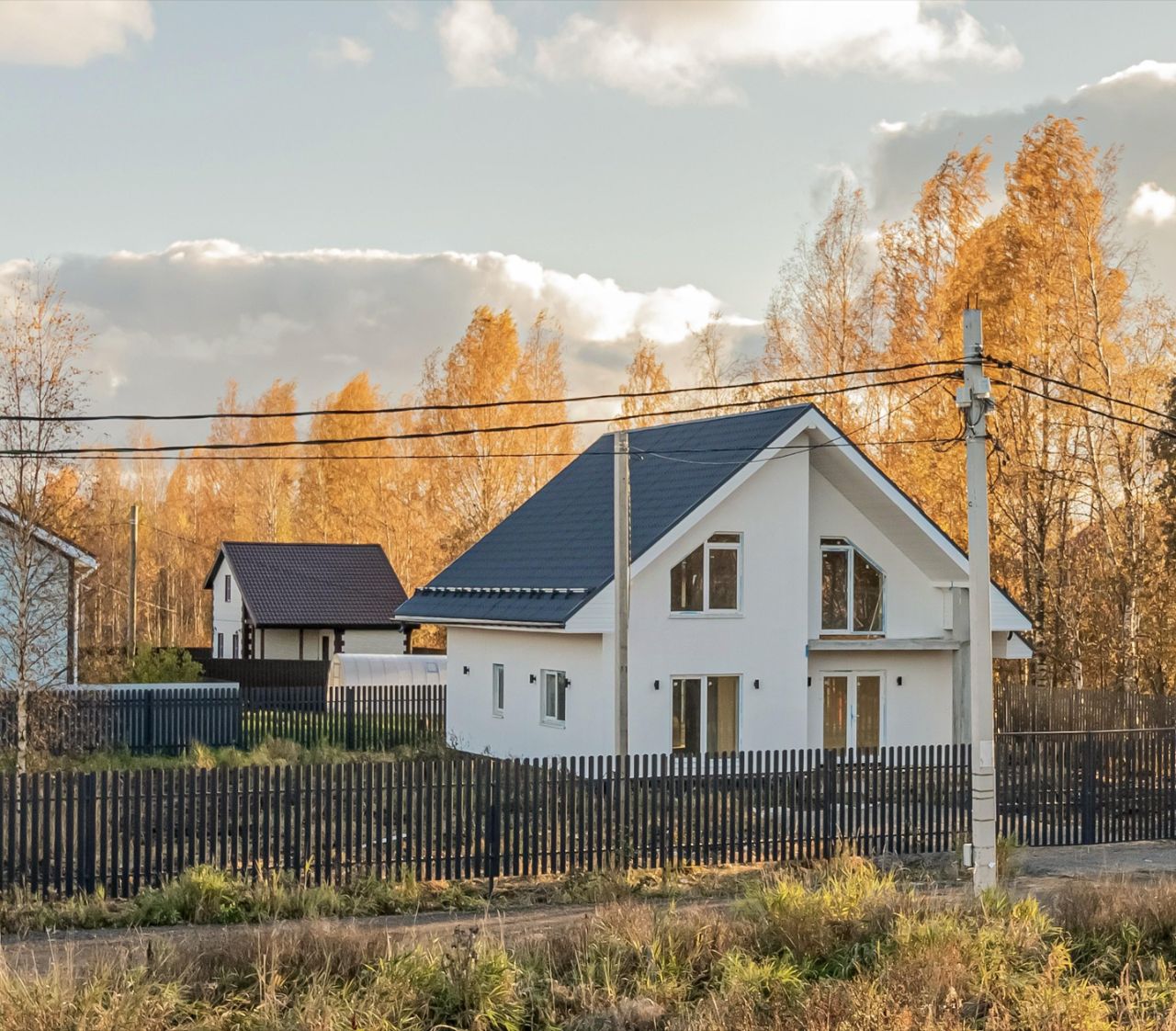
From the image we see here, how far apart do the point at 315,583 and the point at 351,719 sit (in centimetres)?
1830

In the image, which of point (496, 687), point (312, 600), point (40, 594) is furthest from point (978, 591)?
point (312, 600)

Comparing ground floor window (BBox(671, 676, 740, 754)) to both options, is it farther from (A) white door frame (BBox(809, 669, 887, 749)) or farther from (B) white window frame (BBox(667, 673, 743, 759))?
(A) white door frame (BBox(809, 669, 887, 749))

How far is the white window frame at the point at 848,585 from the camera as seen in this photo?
25953 mm

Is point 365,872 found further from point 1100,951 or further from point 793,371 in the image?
point 793,371

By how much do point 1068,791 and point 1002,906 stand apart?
280 inches

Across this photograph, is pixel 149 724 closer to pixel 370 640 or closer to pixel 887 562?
pixel 887 562

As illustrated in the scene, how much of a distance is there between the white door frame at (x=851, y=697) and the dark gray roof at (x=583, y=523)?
176 inches

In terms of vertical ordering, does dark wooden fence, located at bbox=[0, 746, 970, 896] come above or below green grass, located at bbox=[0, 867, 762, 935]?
above

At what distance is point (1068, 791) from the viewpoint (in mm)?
19375

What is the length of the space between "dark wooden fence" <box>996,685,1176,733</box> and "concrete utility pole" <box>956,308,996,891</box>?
651 inches

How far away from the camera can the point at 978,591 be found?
1514 cm

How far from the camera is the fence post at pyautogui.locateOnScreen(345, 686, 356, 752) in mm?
30669

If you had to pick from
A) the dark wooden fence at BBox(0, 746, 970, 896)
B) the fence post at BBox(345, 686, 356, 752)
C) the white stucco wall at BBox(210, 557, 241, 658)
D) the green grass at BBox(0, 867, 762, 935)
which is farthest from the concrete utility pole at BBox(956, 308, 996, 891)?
the white stucco wall at BBox(210, 557, 241, 658)

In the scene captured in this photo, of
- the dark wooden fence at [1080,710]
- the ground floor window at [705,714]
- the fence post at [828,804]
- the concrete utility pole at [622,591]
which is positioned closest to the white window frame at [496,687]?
the ground floor window at [705,714]
